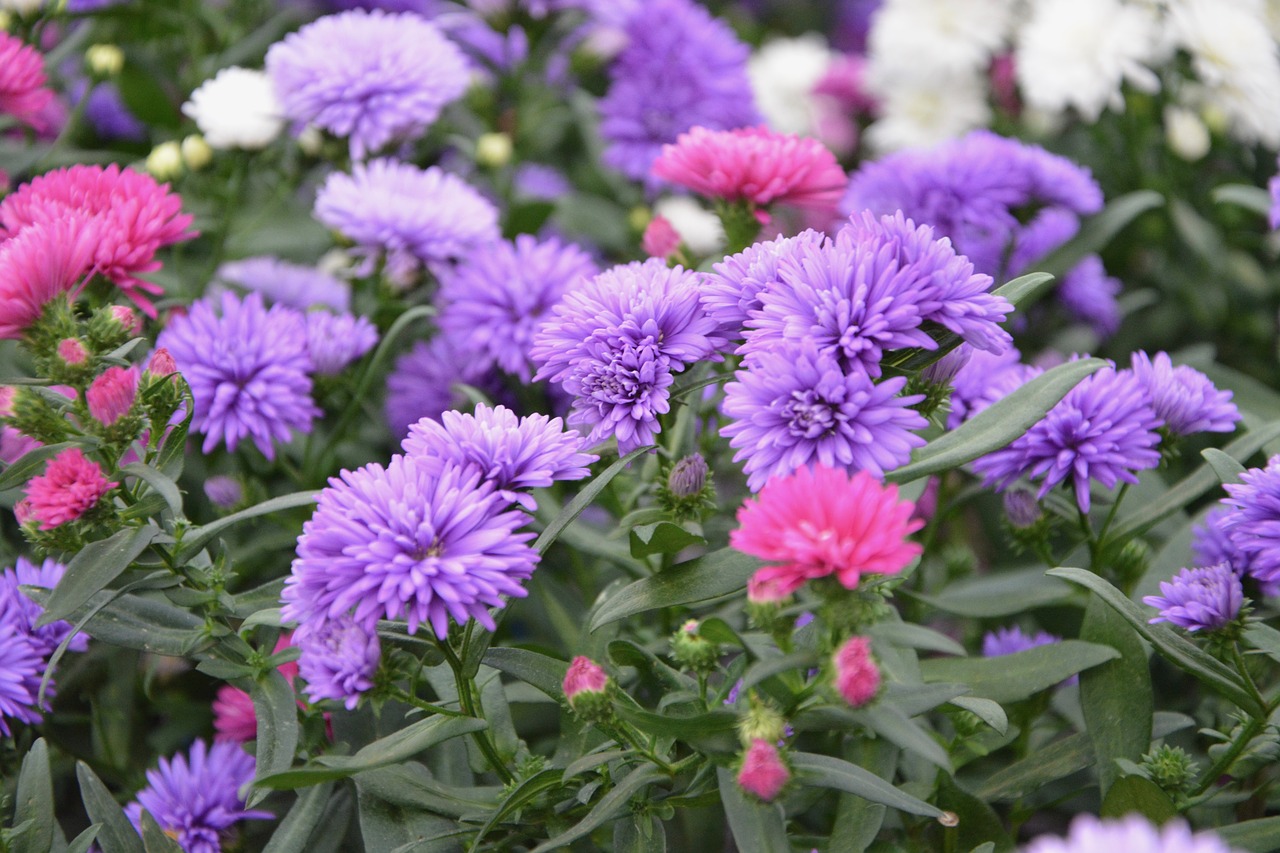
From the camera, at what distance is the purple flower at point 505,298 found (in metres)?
1.08

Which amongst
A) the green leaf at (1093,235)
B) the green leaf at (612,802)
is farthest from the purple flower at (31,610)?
the green leaf at (1093,235)

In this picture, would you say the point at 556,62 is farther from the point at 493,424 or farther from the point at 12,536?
the point at 493,424

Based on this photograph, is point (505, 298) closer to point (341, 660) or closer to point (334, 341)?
point (334, 341)

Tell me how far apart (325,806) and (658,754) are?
256 millimetres

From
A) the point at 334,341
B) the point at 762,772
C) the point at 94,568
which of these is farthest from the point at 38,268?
the point at 762,772

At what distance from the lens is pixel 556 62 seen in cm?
174

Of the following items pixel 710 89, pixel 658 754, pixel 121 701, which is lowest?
pixel 121 701

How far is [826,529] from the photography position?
570 millimetres

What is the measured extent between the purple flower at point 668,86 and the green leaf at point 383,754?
0.87 metres

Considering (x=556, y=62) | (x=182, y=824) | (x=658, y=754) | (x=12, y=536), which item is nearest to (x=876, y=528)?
(x=658, y=754)

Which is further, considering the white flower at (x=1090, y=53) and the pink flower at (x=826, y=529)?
the white flower at (x=1090, y=53)

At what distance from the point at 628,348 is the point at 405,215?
18.1 inches

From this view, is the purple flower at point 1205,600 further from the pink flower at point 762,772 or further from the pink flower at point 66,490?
the pink flower at point 66,490

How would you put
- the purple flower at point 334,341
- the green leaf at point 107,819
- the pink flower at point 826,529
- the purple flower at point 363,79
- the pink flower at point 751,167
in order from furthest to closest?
1. the purple flower at point 363,79
2. the purple flower at point 334,341
3. the pink flower at point 751,167
4. the green leaf at point 107,819
5. the pink flower at point 826,529
